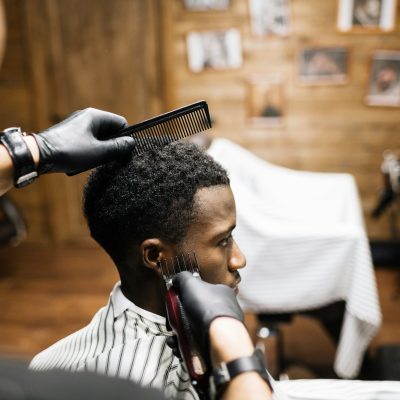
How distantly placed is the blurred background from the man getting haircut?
2.37 metres

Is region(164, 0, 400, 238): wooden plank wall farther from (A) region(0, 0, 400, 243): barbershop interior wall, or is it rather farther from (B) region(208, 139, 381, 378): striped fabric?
(B) region(208, 139, 381, 378): striped fabric

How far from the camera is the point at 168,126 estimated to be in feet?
3.34

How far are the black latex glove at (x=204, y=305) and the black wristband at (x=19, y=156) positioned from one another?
0.39 metres

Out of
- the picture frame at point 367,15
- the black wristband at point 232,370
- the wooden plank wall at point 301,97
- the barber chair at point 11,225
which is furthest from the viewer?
the wooden plank wall at point 301,97

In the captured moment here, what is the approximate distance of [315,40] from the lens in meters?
3.59

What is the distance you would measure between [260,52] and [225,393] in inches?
131

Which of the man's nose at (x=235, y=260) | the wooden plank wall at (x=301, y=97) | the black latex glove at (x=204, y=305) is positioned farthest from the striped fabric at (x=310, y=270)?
the wooden plank wall at (x=301, y=97)

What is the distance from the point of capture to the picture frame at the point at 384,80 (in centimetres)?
357

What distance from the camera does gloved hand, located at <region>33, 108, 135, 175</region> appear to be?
978 millimetres

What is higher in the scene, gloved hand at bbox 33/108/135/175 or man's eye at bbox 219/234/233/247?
gloved hand at bbox 33/108/135/175

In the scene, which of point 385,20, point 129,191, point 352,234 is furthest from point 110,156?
point 385,20

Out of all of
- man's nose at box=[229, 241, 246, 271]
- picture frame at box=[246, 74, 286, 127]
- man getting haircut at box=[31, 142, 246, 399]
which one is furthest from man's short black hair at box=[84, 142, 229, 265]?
picture frame at box=[246, 74, 286, 127]

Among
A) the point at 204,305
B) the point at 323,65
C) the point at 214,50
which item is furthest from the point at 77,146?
the point at 323,65

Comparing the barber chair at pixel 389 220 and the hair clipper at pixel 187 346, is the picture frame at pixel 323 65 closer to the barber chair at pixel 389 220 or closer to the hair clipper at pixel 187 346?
the barber chair at pixel 389 220
